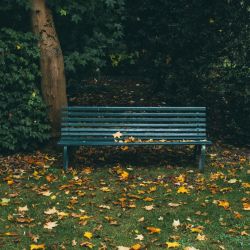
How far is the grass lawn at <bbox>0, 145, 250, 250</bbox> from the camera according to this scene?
5.35 m

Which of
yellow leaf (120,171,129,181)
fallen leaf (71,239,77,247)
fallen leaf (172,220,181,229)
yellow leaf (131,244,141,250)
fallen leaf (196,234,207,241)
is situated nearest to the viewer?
yellow leaf (131,244,141,250)

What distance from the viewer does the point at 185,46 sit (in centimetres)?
964

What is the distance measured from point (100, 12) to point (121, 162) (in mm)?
2872

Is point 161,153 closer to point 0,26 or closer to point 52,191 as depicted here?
point 52,191

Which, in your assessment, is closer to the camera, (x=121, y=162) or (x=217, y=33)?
(x=121, y=162)

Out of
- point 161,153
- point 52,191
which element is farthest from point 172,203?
point 161,153

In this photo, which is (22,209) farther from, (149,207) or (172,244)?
(172,244)

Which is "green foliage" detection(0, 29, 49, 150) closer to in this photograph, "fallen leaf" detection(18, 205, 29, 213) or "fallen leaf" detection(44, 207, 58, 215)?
"fallen leaf" detection(18, 205, 29, 213)

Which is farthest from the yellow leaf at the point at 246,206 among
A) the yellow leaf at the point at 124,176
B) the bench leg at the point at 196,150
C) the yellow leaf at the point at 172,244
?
the bench leg at the point at 196,150

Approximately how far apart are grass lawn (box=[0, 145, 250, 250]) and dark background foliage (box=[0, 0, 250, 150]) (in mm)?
988

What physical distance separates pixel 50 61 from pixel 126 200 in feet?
10.4

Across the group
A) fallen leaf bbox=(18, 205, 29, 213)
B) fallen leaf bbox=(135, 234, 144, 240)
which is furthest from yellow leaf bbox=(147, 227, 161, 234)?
fallen leaf bbox=(18, 205, 29, 213)

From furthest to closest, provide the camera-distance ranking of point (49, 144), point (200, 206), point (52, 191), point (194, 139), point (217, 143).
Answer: point (217, 143) < point (49, 144) < point (194, 139) < point (52, 191) < point (200, 206)

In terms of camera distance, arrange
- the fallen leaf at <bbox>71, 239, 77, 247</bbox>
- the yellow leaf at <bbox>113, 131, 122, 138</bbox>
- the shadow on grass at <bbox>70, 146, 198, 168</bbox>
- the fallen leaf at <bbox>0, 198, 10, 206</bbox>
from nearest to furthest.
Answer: the fallen leaf at <bbox>71, 239, 77, 247</bbox>
the fallen leaf at <bbox>0, 198, 10, 206</bbox>
the yellow leaf at <bbox>113, 131, 122, 138</bbox>
the shadow on grass at <bbox>70, 146, 198, 168</bbox>
